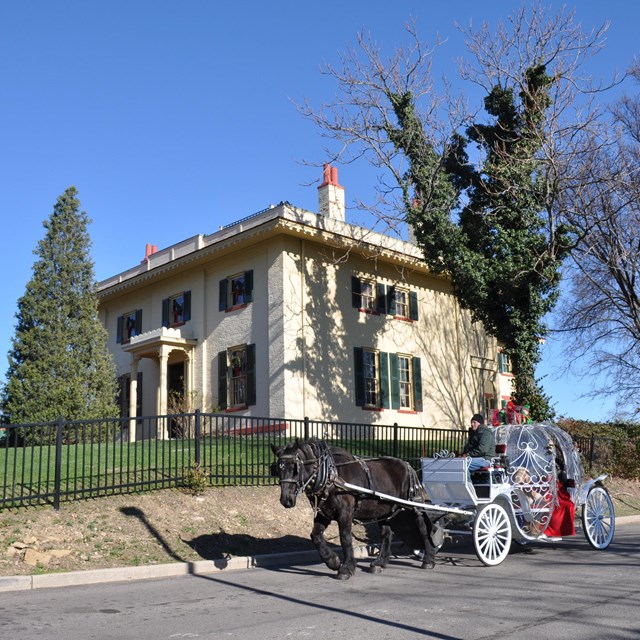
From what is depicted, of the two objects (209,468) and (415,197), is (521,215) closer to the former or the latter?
(415,197)

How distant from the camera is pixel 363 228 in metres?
26.9

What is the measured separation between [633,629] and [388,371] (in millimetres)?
21550

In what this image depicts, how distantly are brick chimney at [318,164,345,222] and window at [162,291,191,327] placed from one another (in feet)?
21.6

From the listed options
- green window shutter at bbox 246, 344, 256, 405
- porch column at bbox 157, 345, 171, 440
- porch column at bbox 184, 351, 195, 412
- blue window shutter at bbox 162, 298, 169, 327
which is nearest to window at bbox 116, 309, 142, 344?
blue window shutter at bbox 162, 298, 169, 327

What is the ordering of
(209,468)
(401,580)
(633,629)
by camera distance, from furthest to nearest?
1. (209,468)
2. (401,580)
3. (633,629)

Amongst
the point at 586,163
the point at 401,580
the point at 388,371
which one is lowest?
the point at 401,580

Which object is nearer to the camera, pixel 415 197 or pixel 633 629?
pixel 633 629

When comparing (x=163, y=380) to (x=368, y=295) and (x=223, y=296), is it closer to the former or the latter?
(x=223, y=296)

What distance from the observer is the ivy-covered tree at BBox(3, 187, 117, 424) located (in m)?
21.3

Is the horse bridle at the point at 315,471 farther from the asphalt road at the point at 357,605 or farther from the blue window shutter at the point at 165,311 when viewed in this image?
the blue window shutter at the point at 165,311

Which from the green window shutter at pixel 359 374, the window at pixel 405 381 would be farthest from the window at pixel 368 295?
the window at pixel 405 381

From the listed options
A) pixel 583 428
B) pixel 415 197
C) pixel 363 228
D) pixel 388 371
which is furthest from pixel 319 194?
pixel 583 428

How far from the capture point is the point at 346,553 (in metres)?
9.35

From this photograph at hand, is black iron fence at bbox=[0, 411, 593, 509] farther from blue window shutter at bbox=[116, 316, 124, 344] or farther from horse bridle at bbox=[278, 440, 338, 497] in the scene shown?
blue window shutter at bbox=[116, 316, 124, 344]
